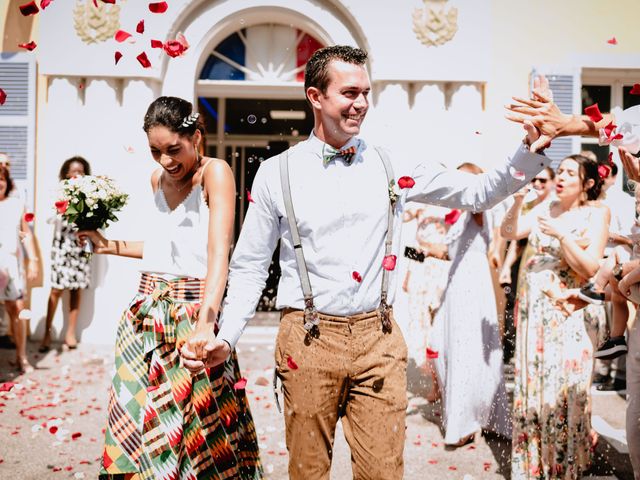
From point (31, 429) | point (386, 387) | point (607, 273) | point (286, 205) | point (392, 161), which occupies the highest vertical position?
point (392, 161)

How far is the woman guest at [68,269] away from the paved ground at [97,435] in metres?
0.95

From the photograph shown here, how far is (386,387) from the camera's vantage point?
2.53 metres

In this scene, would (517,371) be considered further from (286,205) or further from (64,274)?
(64,274)

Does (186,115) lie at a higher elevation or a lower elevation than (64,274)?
higher

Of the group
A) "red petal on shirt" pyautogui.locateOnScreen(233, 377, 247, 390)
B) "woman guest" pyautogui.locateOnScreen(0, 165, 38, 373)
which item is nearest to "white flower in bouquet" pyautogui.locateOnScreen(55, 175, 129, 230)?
"red petal on shirt" pyautogui.locateOnScreen(233, 377, 247, 390)

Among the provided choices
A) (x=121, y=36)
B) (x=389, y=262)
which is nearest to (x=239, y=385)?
(x=389, y=262)

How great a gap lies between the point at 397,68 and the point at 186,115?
20.7 feet

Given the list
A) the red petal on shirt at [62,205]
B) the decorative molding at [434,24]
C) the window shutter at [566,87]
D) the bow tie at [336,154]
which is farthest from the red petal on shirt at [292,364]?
the window shutter at [566,87]

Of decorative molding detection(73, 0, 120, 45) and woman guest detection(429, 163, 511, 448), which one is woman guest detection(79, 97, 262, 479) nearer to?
woman guest detection(429, 163, 511, 448)

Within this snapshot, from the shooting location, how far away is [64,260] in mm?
8703

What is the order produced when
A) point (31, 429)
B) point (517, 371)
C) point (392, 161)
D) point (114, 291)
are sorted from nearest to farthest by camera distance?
point (392, 161)
point (517, 371)
point (31, 429)
point (114, 291)

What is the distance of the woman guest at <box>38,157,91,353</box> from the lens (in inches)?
343

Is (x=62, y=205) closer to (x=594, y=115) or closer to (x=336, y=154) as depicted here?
(x=336, y=154)

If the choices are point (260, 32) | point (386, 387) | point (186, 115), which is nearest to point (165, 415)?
point (386, 387)
